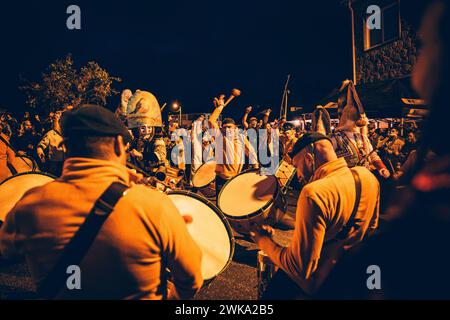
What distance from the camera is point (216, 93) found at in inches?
1441

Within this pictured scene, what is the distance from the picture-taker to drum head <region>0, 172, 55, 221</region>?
12.8 ft

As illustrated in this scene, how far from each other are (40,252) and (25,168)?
6.00m

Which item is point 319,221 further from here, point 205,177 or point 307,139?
point 205,177

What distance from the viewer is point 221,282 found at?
4.19 metres

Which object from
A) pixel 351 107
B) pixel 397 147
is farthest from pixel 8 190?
pixel 397 147

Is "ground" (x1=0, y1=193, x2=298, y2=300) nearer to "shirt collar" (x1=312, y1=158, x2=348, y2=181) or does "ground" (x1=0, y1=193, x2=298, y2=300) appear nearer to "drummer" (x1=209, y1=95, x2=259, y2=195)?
"shirt collar" (x1=312, y1=158, x2=348, y2=181)

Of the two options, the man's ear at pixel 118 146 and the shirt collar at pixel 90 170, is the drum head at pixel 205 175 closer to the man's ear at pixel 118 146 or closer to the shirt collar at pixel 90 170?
the man's ear at pixel 118 146

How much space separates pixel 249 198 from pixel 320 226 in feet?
5.65

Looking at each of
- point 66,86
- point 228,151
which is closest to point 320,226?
point 228,151

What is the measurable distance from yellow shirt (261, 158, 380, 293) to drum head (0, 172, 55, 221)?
2.88 metres

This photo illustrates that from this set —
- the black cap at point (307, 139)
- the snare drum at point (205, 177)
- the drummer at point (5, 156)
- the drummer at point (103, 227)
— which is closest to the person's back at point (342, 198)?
the black cap at point (307, 139)

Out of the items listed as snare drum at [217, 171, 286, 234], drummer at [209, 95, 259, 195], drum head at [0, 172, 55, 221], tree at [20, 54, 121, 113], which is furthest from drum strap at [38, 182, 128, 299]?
tree at [20, 54, 121, 113]

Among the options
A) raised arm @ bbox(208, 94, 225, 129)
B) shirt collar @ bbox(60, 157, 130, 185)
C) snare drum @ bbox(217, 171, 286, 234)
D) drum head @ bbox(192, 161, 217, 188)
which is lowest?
drum head @ bbox(192, 161, 217, 188)
